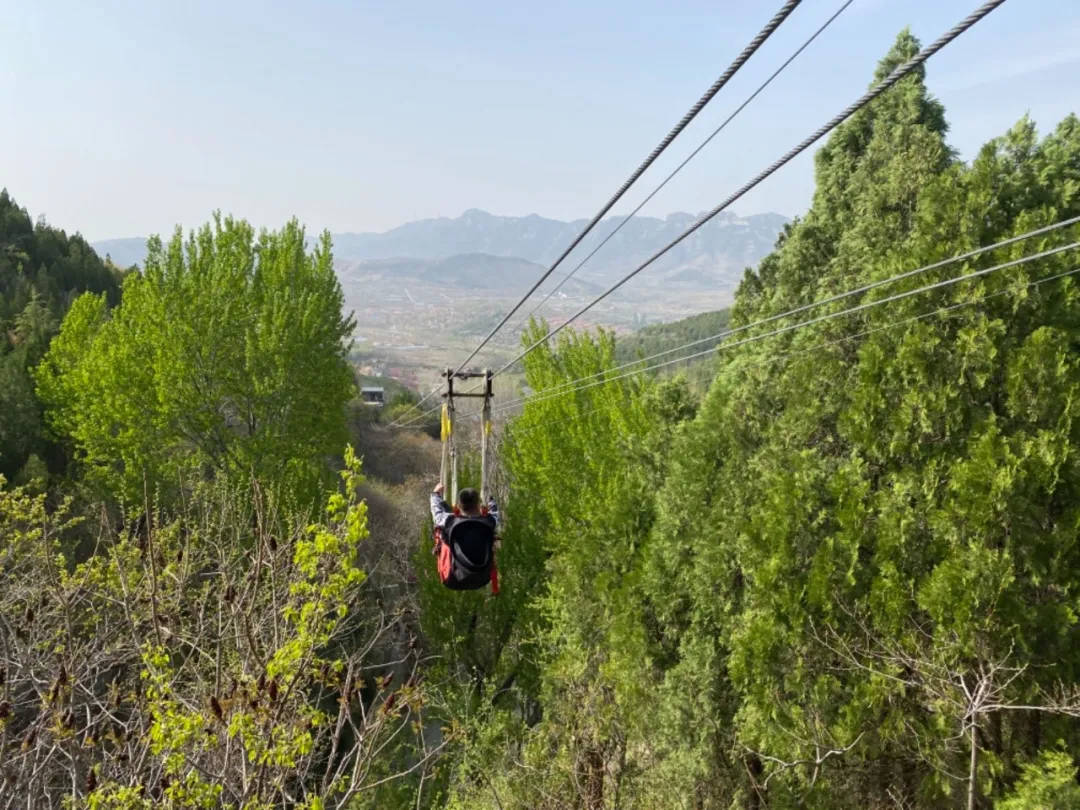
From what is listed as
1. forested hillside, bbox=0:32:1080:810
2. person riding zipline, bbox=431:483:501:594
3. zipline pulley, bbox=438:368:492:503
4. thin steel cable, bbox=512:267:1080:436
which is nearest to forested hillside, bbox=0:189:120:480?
forested hillside, bbox=0:32:1080:810

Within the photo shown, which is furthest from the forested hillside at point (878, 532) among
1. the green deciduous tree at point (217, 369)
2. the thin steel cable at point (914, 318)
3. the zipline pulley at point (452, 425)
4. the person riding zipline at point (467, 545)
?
the green deciduous tree at point (217, 369)

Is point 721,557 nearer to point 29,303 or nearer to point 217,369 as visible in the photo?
point 217,369

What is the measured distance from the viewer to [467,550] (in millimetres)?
6824

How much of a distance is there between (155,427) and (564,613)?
9485 mm

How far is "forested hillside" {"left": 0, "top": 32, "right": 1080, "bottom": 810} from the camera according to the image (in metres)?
4.79

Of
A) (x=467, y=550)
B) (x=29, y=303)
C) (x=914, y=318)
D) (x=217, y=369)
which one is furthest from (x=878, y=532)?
(x=29, y=303)

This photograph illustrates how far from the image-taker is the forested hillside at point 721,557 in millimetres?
4785

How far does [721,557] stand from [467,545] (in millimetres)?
4500

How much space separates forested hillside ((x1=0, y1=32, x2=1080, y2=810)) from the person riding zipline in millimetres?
1047

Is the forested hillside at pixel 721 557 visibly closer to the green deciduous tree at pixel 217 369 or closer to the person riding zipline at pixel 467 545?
the green deciduous tree at pixel 217 369

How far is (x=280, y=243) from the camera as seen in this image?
16969 millimetres

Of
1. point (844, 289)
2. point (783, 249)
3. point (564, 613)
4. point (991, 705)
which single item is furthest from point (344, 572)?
point (564, 613)

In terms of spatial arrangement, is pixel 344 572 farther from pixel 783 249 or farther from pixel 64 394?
pixel 64 394

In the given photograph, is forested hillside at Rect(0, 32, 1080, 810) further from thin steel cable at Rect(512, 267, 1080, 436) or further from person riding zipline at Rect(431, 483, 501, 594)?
person riding zipline at Rect(431, 483, 501, 594)
